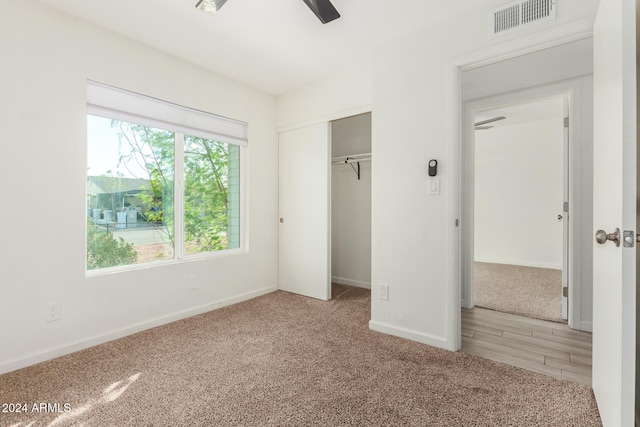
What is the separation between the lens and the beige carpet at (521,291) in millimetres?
3154

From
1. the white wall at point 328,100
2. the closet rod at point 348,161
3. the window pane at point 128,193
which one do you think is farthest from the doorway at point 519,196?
the window pane at point 128,193

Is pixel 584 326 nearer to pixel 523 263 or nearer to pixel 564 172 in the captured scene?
pixel 564 172

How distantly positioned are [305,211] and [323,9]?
211cm

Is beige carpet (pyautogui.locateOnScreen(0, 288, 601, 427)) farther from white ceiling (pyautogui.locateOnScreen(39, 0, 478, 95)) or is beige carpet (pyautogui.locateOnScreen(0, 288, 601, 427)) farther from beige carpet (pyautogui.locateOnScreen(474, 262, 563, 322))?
white ceiling (pyautogui.locateOnScreen(39, 0, 478, 95))

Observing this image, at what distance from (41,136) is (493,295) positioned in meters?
4.52

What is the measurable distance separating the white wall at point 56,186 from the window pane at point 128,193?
144 millimetres

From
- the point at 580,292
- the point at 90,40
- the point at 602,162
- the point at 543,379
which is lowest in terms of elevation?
the point at 543,379

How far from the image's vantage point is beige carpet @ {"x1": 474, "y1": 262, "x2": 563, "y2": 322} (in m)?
3.15

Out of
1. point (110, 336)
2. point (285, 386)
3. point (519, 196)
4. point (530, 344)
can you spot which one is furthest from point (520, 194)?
point (110, 336)

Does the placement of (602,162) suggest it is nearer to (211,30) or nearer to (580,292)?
(580,292)

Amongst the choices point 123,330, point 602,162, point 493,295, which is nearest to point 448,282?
point 602,162

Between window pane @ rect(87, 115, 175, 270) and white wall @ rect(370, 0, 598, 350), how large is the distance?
76.9 inches

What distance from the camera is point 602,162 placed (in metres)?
1.49

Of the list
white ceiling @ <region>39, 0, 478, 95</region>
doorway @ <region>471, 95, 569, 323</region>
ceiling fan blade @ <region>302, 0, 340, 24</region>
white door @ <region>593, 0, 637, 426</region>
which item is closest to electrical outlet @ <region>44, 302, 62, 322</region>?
white ceiling @ <region>39, 0, 478, 95</region>
